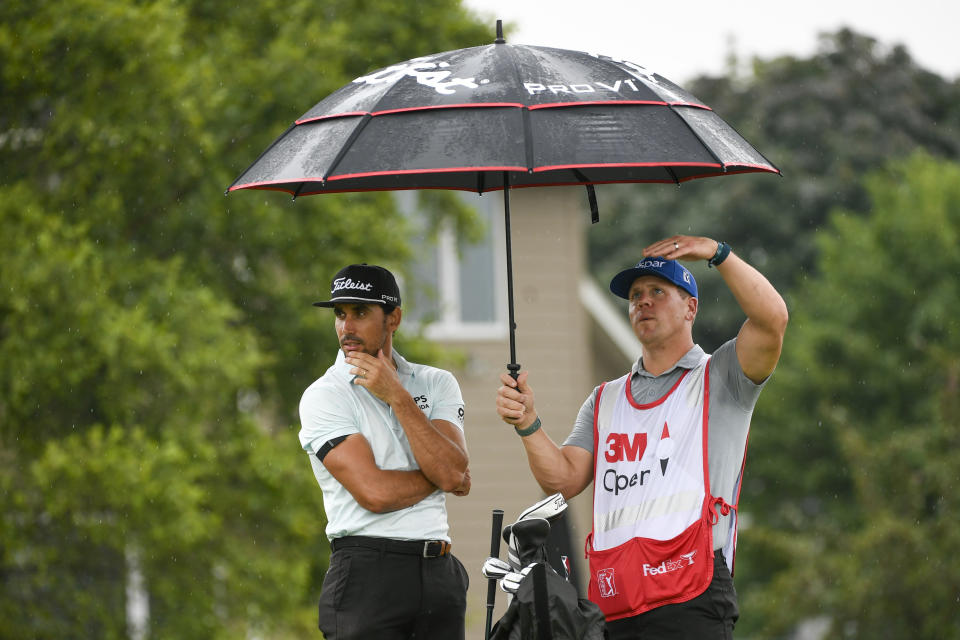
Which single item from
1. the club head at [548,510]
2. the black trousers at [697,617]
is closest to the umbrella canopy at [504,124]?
the club head at [548,510]

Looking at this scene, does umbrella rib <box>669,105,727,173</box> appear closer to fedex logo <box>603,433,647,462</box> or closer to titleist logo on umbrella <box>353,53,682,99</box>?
titleist logo on umbrella <box>353,53,682,99</box>

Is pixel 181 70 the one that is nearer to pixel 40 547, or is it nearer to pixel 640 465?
pixel 40 547

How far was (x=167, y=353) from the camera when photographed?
10.7m

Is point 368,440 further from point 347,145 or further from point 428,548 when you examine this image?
point 347,145

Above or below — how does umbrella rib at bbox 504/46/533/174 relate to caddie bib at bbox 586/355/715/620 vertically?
above

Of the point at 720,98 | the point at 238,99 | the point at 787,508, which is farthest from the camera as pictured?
the point at 720,98

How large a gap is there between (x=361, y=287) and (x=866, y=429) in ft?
64.2

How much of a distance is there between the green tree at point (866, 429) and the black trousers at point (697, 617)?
1317 cm

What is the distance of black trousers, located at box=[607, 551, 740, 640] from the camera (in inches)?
182

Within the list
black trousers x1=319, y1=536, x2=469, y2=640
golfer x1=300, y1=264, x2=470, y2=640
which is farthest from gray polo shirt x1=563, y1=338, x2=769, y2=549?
black trousers x1=319, y1=536, x2=469, y2=640

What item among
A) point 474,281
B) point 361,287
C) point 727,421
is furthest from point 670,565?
point 474,281

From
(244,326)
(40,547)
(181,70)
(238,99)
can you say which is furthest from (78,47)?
(40,547)

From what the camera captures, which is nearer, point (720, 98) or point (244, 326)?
point (244, 326)

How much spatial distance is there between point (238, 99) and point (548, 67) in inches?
318
